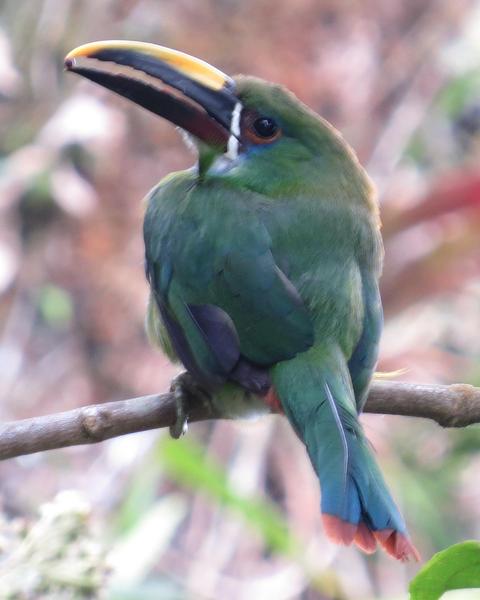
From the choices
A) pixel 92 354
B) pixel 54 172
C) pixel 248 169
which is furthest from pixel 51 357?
pixel 248 169

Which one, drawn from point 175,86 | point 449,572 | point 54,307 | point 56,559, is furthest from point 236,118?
point 54,307

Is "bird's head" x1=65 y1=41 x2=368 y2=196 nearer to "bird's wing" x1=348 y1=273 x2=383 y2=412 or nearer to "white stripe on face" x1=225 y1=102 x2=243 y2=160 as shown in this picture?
"white stripe on face" x1=225 y1=102 x2=243 y2=160

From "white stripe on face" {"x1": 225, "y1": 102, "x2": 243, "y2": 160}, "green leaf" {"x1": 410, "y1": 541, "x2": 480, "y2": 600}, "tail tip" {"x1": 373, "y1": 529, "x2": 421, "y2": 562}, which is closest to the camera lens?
"green leaf" {"x1": 410, "y1": 541, "x2": 480, "y2": 600}

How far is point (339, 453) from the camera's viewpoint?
6.50 feet

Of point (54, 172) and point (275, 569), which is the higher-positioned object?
point (54, 172)

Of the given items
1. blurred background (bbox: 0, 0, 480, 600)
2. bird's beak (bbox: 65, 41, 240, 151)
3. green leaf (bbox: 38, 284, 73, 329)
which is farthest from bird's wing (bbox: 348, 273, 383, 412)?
green leaf (bbox: 38, 284, 73, 329)

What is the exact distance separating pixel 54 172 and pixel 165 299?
3089 mm

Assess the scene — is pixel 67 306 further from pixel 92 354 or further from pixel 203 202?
pixel 203 202

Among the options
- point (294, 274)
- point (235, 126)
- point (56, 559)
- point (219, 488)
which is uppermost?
point (235, 126)

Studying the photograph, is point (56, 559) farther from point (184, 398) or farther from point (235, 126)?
point (235, 126)

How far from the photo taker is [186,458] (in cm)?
328

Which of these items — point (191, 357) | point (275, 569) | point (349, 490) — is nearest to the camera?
point (349, 490)

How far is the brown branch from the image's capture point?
1.90 m

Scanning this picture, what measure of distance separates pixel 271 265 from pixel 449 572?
0.79 m
